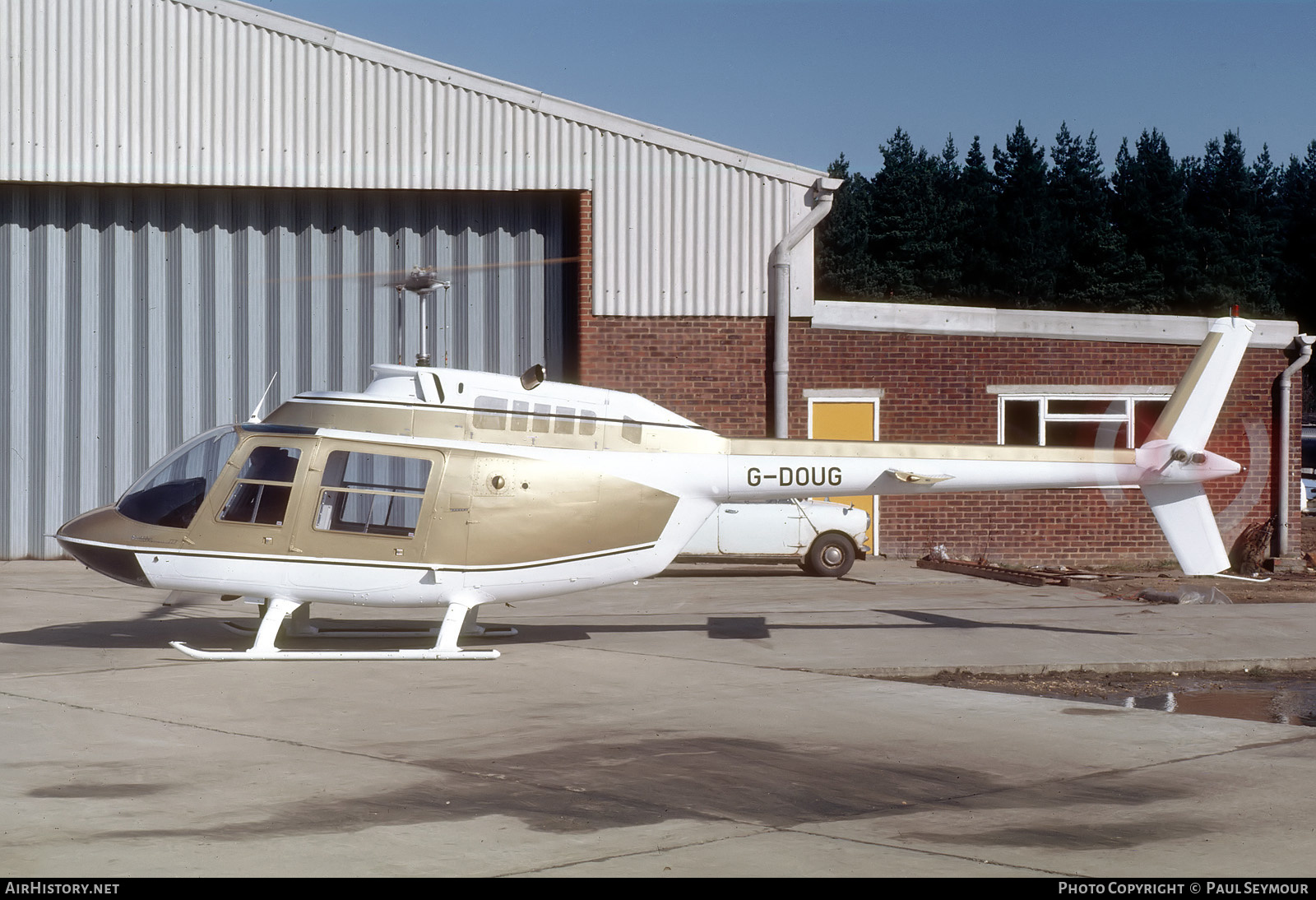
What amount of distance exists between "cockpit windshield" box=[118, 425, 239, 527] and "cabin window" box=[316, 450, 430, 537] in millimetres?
885


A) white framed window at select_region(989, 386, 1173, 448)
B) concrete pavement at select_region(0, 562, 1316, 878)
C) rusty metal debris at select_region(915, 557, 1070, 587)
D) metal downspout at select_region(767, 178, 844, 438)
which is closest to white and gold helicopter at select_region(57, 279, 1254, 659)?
concrete pavement at select_region(0, 562, 1316, 878)

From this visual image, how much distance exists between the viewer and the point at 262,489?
36.5 ft

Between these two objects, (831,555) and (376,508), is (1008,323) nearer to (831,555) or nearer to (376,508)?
(831,555)

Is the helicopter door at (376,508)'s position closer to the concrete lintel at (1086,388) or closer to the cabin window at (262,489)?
the cabin window at (262,489)

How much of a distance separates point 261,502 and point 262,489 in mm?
104

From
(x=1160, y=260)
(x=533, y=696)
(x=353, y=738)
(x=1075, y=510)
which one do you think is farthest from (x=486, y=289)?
(x=1160, y=260)

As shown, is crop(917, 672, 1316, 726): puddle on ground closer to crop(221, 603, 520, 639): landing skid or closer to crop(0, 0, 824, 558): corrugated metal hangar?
crop(221, 603, 520, 639): landing skid

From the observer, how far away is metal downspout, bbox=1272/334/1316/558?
20969 millimetres

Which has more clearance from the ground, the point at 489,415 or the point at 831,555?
the point at 489,415

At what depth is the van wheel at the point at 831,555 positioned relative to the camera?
61.1ft

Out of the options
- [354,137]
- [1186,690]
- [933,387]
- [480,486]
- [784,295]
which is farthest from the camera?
[933,387]

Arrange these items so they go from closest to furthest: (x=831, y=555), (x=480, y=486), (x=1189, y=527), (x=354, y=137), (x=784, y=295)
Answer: (x=480, y=486), (x=1189, y=527), (x=831, y=555), (x=354, y=137), (x=784, y=295)

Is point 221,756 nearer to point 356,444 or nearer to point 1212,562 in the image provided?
point 356,444

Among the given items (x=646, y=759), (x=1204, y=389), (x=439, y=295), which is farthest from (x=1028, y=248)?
(x=646, y=759)
